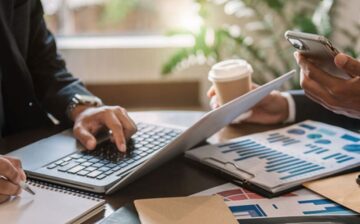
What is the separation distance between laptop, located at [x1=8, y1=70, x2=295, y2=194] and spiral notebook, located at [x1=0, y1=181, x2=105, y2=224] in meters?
0.04

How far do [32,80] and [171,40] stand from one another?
1.95 m

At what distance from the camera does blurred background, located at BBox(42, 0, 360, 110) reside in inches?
107

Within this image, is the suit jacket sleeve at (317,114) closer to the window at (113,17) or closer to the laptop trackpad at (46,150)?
the laptop trackpad at (46,150)

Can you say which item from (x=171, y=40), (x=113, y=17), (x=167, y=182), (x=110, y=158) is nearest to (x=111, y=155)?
(x=110, y=158)

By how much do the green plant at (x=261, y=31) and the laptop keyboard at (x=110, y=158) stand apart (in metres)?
1.47

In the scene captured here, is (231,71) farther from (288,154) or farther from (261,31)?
(261,31)

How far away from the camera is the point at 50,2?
332 centimetres

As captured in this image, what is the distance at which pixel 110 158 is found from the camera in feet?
3.21

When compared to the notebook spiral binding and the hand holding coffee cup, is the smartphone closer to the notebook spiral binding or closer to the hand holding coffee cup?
the hand holding coffee cup

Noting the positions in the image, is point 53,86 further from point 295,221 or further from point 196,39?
point 196,39

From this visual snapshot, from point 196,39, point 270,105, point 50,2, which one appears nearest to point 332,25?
point 196,39

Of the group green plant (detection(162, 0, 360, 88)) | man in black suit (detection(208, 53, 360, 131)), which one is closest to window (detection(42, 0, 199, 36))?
green plant (detection(162, 0, 360, 88))

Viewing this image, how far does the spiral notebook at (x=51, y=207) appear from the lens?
0.74 metres

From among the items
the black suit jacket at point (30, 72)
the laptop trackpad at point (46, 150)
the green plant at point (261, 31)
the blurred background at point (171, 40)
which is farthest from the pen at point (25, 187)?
the blurred background at point (171, 40)
